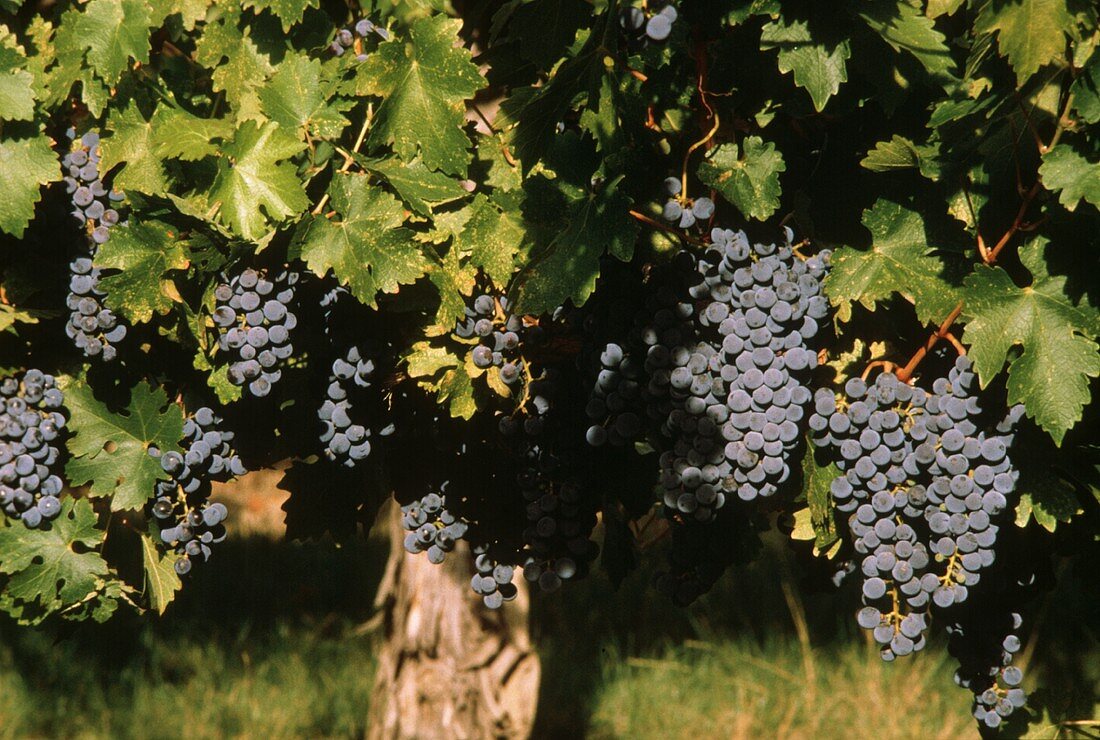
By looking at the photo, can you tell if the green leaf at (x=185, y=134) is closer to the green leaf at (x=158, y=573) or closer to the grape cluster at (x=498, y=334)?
the grape cluster at (x=498, y=334)

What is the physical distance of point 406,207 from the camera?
1.68 meters

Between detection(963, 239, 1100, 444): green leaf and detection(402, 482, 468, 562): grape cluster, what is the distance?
918mm

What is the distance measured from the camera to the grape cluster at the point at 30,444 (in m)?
1.86

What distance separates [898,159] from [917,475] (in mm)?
478

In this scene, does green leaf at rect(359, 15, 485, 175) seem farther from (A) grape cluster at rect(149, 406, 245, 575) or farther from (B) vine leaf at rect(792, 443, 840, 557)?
(B) vine leaf at rect(792, 443, 840, 557)

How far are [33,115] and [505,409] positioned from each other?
3.06 feet

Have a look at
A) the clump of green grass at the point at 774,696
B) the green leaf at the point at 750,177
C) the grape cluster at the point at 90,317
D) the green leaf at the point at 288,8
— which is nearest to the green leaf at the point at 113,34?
the green leaf at the point at 288,8

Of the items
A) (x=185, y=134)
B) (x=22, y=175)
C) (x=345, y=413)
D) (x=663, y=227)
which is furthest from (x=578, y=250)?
(x=22, y=175)

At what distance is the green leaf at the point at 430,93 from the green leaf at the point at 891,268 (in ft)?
1.99

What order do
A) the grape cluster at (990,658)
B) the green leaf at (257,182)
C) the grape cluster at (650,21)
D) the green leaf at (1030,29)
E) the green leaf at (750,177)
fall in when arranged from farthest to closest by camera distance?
the grape cluster at (990,658)
the green leaf at (257,182)
the green leaf at (750,177)
the grape cluster at (650,21)
the green leaf at (1030,29)

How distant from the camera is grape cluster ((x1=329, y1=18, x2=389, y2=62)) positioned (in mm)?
1760

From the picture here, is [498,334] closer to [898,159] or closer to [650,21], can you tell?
[650,21]

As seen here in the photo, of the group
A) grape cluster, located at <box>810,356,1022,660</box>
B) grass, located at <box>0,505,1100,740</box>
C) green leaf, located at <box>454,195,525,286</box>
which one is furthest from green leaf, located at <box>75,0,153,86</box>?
grass, located at <box>0,505,1100,740</box>

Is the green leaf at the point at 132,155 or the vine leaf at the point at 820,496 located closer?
the vine leaf at the point at 820,496
